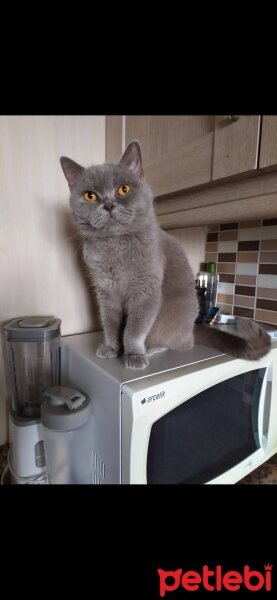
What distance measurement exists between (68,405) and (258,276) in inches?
30.4

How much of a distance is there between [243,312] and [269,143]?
0.65 m

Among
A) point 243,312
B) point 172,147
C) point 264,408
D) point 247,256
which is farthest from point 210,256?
point 264,408

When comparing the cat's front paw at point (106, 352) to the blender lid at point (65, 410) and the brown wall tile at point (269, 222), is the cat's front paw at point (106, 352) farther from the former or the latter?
the brown wall tile at point (269, 222)

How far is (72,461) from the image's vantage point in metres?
0.52

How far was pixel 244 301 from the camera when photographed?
94cm

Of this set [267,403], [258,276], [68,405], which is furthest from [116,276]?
[258,276]

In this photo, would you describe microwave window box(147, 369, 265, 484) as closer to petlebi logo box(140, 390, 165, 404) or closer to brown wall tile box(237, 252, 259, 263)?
petlebi logo box(140, 390, 165, 404)

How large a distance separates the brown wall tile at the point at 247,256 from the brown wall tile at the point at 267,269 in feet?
0.12

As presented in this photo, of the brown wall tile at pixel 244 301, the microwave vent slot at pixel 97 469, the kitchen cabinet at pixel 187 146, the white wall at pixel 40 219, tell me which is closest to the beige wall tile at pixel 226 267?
the brown wall tile at pixel 244 301

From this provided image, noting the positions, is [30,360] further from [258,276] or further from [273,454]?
[258,276]

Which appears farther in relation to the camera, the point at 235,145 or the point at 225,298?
the point at 225,298

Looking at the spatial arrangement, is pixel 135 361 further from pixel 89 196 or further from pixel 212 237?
pixel 212 237

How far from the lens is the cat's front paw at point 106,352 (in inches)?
21.5

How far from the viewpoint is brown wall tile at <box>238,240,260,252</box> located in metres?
0.89
